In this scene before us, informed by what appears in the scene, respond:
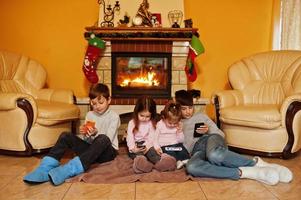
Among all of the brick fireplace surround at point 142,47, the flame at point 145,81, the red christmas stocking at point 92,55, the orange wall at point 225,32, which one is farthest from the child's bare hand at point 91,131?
the orange wall at point 225,32

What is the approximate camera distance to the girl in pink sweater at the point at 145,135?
2.71 m

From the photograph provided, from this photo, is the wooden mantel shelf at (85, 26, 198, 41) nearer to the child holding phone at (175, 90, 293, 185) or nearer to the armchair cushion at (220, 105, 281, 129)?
the armchair cushion at (220, 105, 281, 129)

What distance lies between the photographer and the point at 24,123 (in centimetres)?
312

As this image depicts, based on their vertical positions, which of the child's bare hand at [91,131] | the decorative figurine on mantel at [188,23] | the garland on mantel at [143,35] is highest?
the decorative figurine on mantel at [188,23]

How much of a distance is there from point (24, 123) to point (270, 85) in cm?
261

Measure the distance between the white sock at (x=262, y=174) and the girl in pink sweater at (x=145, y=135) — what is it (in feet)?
1.81

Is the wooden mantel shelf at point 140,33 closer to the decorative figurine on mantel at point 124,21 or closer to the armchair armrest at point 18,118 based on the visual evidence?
the decorative figurine on mantel at point 124,21

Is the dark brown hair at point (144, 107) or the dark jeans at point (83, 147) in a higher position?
the dark brown hair at point (144, 107)

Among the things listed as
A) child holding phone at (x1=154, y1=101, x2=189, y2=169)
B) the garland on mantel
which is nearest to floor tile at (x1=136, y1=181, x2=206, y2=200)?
child holding phone at (x1=154, y1=101, x2=189, y2=169)

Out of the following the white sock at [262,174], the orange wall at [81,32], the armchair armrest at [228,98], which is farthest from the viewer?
the orange wall at [81,32]

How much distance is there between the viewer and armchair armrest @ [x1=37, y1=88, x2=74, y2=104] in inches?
148

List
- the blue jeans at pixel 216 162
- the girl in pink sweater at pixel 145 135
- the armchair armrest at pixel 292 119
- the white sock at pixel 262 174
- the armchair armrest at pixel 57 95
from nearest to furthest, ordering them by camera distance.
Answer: the white sock at pixel 262 174, the blue jeans at pixel 216 162, the girl in pink sweater at pixel 145 135, the armchair armrest at pixel 292 119, the armchair armrest at pixel 57 95

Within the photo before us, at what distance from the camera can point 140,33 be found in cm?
395

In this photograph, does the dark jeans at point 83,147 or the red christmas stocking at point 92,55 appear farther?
the red christmas stocking at point 92,55
